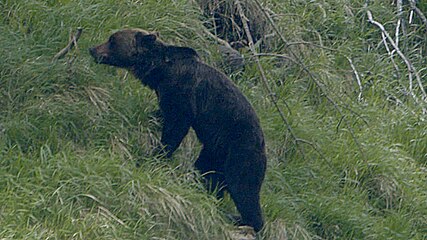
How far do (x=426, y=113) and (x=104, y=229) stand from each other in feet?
14.2

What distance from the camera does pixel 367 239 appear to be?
7.46m

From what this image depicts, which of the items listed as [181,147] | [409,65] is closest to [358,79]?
[409,65]

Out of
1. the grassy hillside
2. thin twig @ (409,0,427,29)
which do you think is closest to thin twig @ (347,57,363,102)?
the grassy hillside

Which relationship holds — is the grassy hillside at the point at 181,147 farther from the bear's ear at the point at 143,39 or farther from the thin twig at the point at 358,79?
the bear's ear at the point at 143,39

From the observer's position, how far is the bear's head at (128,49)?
7.18 m

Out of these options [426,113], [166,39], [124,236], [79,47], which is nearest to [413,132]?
[426,113]

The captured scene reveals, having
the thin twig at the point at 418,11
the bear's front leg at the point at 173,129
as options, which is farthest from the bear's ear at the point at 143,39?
the thin twig at the point at 418,11

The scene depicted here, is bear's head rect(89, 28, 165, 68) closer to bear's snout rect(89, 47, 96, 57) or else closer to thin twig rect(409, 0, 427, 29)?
bear's snout rect(89, 47, 96, 57)

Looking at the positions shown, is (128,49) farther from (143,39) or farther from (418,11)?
(418,11)

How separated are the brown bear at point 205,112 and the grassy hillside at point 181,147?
19 centimetres

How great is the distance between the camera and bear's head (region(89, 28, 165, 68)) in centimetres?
718

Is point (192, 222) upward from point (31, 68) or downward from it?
downward

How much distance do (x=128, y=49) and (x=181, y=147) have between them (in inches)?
32.7

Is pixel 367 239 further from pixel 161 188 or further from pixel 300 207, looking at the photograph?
pixel 161 188
